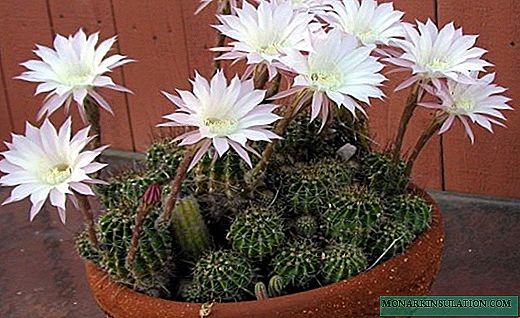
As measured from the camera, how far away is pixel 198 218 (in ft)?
3.51

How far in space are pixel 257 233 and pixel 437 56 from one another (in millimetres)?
284

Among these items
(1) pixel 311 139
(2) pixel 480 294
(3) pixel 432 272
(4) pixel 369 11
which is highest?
(4) pixel 369 11

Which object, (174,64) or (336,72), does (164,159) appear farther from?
(174,64)

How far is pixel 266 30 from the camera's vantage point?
39.8 inches

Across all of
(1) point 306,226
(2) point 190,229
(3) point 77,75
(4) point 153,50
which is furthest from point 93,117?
(4) point 153,50

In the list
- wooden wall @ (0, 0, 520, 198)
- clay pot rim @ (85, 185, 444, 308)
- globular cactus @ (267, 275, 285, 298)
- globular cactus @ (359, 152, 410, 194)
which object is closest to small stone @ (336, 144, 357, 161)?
globular cactus @ (359, 152, 410, 194)

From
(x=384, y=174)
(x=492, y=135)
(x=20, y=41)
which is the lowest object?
(x=492, y=135)

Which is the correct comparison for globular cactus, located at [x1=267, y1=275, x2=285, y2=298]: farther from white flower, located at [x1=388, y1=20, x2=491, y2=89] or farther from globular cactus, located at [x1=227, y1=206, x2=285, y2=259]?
white flower, located at [x1=388, y1=20, x2=491, y2=89]

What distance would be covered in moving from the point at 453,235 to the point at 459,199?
120mm

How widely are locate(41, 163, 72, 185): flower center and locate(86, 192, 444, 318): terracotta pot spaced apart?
0.50 feet

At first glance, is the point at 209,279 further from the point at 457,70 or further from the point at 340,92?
the point at 457,70

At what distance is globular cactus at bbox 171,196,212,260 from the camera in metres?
1.06

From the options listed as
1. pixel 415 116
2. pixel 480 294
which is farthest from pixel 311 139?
pixel 415 116

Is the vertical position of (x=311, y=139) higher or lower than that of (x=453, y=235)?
higher
